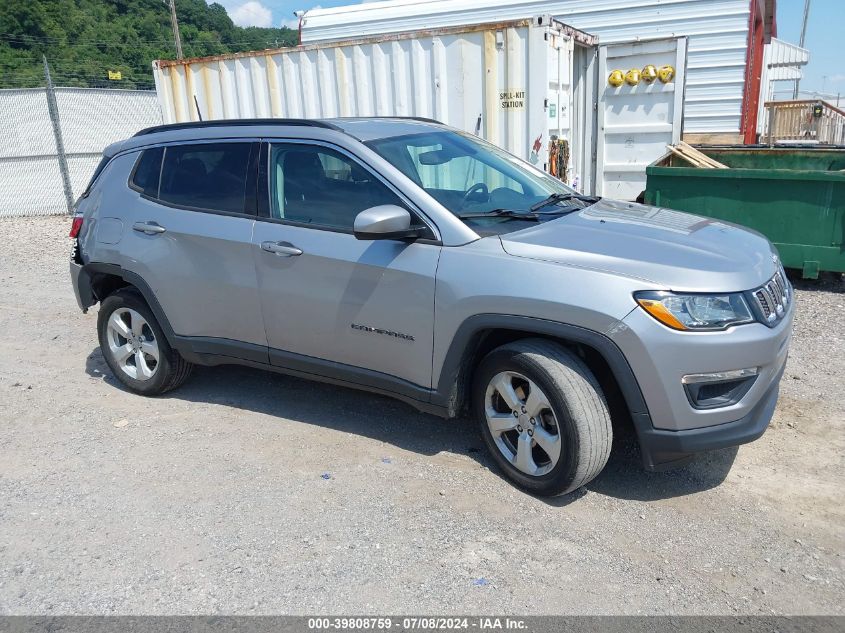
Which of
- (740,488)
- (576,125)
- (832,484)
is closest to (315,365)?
(740,488)

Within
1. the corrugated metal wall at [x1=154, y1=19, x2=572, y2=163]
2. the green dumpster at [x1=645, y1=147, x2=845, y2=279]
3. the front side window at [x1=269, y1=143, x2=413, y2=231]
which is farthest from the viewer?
the corrugated metal wall at [x1=154, y1=19, x2=572, y2=163]

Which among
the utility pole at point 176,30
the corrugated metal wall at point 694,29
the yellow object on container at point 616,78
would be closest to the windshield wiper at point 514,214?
the yellow object on container at point 616,78

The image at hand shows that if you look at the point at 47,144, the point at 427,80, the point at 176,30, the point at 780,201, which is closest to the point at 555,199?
the point at 780,201

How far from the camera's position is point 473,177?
4.52 metres

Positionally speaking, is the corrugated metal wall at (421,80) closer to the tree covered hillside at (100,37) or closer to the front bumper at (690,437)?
the front bumper at (690,437)

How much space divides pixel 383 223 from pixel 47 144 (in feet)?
43.7

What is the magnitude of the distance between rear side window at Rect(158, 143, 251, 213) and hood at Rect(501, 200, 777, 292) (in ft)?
5.86

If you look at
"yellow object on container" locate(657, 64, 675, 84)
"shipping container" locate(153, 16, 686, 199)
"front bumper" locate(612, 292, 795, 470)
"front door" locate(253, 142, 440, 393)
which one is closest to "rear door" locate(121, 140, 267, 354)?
"front door" locate(253, 142, 440, 393)

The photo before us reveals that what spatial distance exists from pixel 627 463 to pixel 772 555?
97cm

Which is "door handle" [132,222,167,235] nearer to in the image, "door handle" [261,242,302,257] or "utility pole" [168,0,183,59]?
"door handle" [261,242,302,257]

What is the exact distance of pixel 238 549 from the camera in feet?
11.1

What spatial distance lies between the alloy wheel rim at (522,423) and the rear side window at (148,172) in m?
2.69

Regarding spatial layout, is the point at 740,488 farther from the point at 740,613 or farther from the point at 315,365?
the point at 315,365

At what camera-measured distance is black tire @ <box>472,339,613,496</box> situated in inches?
135
